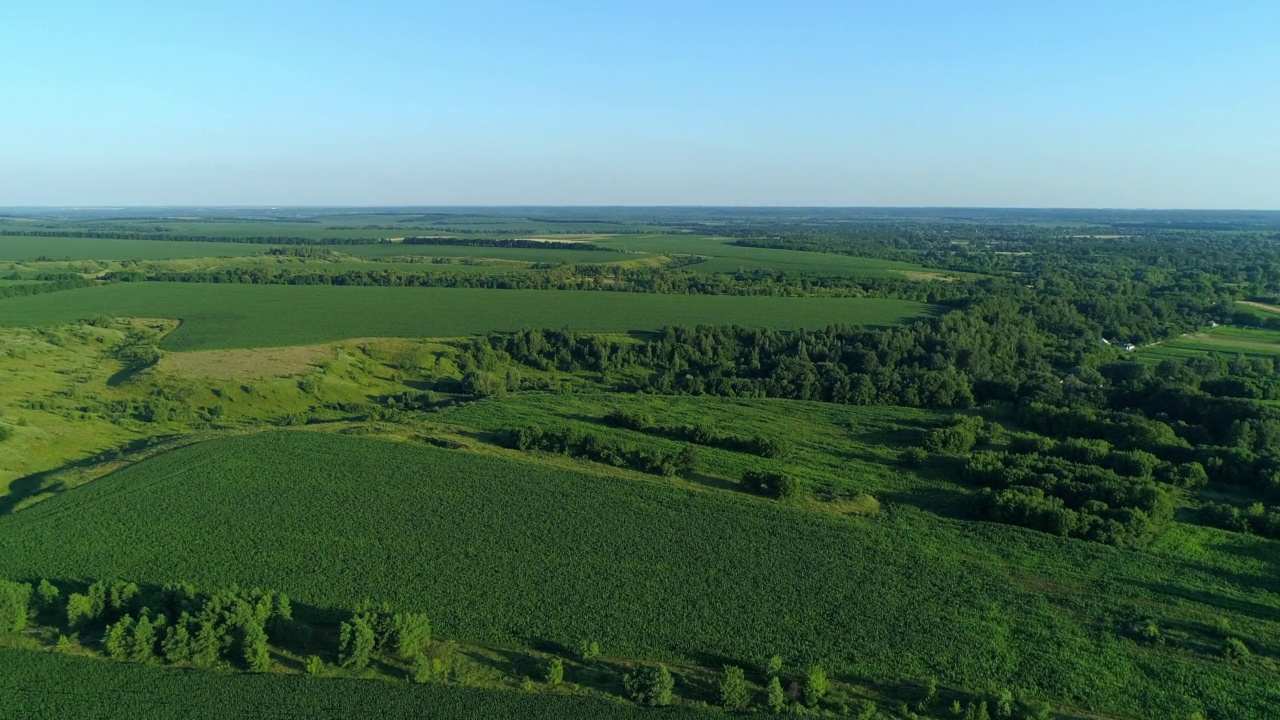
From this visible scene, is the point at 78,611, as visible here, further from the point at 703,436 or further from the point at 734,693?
the point at 703,436

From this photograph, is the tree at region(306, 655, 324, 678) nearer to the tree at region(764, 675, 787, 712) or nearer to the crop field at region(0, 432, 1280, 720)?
the crop field at region(0, 432, 1280, 720)

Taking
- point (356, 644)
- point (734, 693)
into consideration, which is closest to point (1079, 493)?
point (734, 693)

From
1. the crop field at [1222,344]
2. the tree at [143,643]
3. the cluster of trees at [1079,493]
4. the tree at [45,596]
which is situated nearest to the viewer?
the tree at [143,643]

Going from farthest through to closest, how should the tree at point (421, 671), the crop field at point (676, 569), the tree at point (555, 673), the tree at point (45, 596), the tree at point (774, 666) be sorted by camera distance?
the tree at point (45, 596) < the crop field at point (676, 569) < the tree at point (774, 666) < the tree at point (421, 671) < the tree at point (555, 673)

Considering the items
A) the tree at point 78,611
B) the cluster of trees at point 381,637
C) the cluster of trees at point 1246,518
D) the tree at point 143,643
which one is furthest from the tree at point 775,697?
the cluster of trees at point 1246,518

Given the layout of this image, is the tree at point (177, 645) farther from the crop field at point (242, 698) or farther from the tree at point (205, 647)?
the crop field at point (242, 698)

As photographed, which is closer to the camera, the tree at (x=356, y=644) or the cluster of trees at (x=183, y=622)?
the tree at (x=356, y=644)

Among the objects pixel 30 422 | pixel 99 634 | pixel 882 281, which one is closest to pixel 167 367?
pixel 30 422
